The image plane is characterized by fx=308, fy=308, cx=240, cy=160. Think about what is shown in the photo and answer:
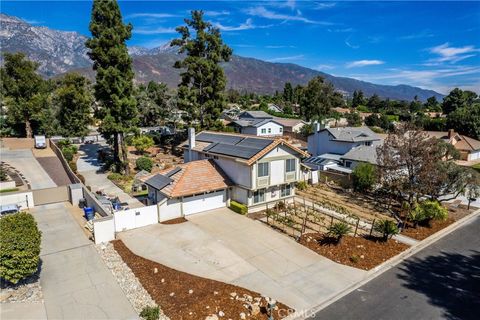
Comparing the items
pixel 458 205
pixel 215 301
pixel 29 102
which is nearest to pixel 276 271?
pixel 215 301

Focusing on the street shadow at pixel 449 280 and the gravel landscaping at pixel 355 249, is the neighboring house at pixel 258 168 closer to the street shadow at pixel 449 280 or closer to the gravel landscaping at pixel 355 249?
the gravel landscaping at pixel 355 249

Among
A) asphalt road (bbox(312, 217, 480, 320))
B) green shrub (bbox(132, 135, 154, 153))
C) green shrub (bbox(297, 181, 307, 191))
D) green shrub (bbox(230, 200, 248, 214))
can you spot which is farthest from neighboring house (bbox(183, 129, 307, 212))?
green shrub (bbox(132, 135, 154, 153))

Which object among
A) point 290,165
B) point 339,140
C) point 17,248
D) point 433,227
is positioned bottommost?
point 433,227

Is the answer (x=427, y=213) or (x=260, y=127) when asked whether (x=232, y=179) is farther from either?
(x=260, y=127)

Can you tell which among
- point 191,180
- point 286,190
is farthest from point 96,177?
point 286,190

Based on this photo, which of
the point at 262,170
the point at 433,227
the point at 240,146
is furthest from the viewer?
the point at 240,146

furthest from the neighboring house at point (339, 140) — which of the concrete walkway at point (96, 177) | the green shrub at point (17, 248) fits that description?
the green shrub at point (17, 248)
